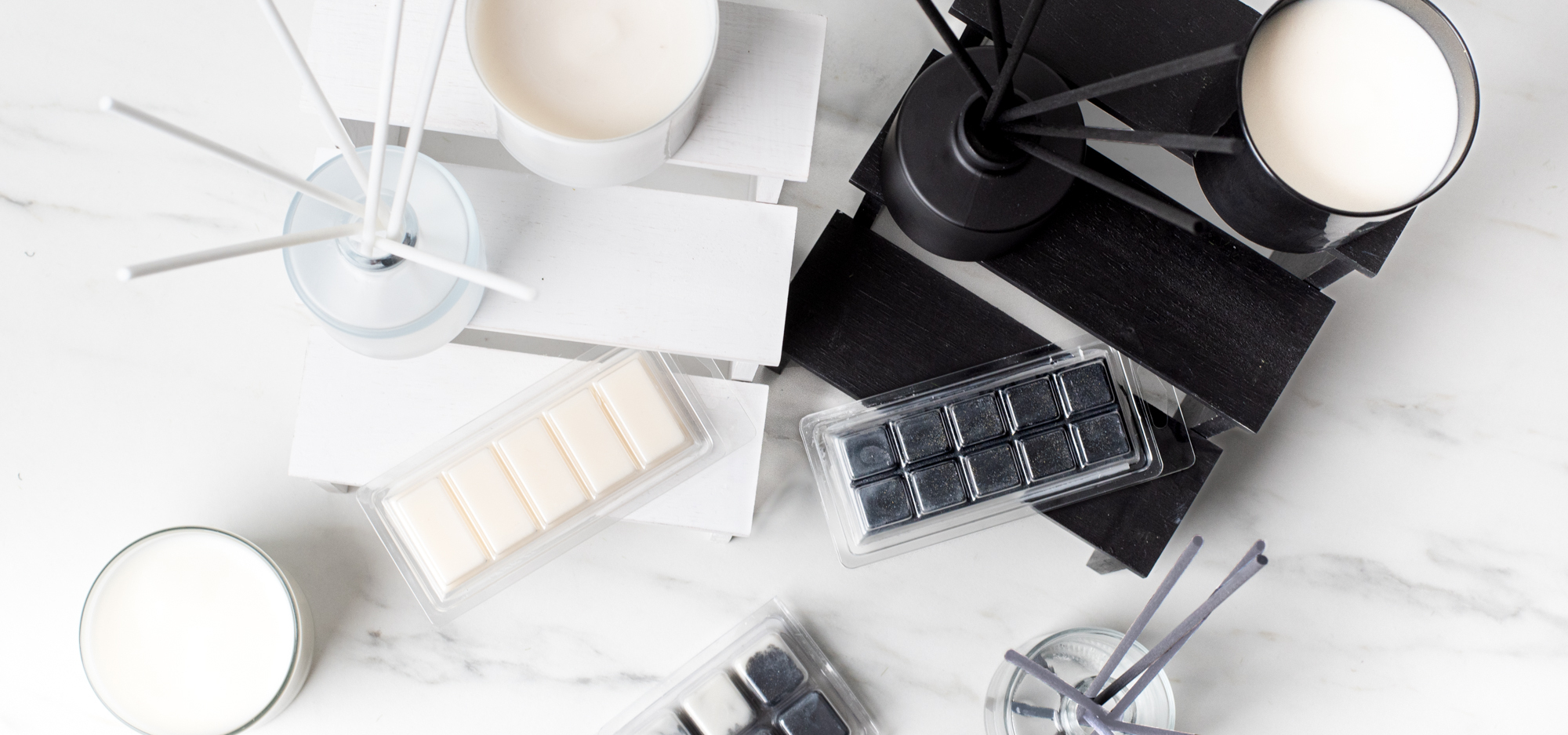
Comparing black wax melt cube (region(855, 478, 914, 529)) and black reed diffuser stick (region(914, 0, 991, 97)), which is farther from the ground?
black reed diffuser stick (region(914, 0, 991, 97))

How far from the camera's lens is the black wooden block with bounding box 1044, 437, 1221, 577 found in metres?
0.55

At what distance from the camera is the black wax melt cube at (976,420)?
1.79 ft

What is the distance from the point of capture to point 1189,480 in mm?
555

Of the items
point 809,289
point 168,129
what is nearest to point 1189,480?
point 809,289

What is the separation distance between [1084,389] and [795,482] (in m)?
0.19

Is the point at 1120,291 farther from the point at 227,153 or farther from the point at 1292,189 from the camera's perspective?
the point at 227,153

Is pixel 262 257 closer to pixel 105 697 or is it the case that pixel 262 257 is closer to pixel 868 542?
pixel 105 697

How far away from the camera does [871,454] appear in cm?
→ 55

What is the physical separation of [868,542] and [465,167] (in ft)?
1.01

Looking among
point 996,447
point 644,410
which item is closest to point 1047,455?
point 996,447

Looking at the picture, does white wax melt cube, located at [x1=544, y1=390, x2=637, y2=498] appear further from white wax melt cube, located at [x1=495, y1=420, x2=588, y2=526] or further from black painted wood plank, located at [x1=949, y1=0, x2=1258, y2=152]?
black painted wood plank, located at [x1=949, y1=0, x2=1258, y2=152]

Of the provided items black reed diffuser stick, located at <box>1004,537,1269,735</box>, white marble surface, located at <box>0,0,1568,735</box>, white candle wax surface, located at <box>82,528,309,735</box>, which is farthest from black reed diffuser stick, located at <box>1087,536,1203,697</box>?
white candle wax surface, located at <box>82,528,309,735</box>

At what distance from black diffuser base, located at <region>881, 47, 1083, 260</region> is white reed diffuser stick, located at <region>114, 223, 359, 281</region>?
241mm

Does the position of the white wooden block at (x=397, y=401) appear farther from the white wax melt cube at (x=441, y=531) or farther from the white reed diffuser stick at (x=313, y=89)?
the white reed diffuser stick at (x=313, y=89)
